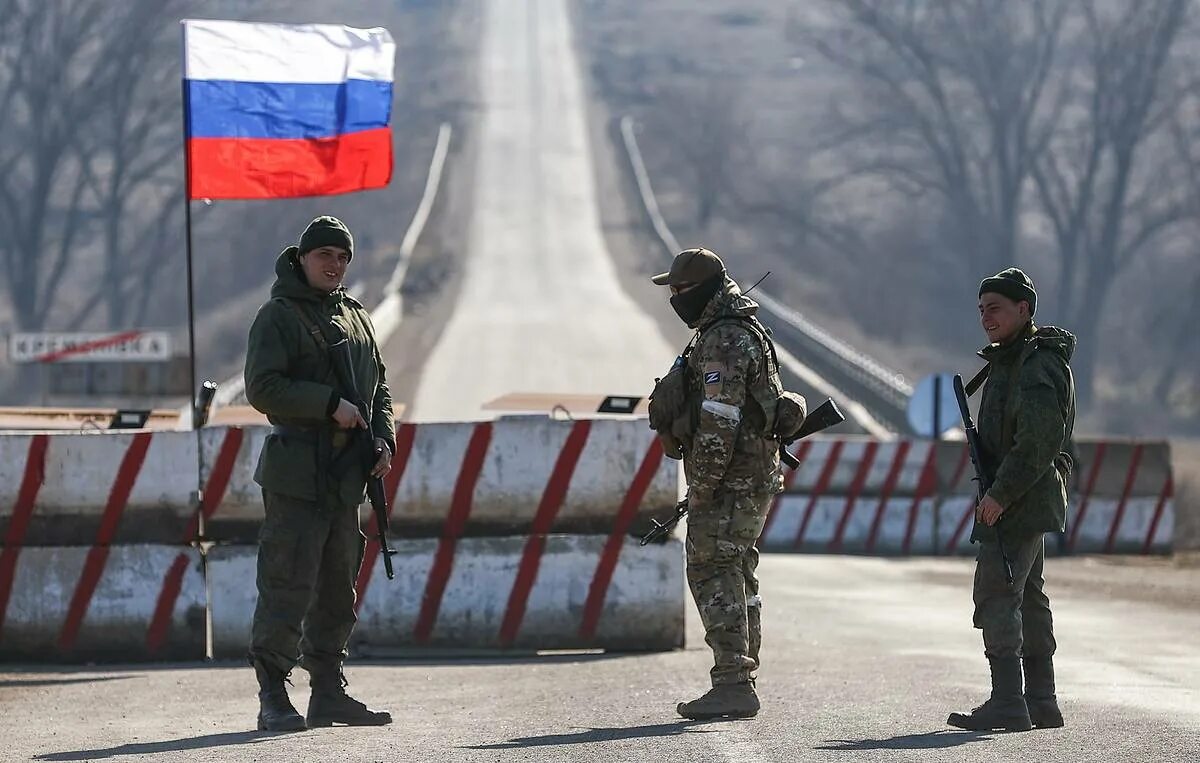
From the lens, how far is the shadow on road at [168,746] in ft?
24.5

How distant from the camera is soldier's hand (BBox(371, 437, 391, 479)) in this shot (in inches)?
324

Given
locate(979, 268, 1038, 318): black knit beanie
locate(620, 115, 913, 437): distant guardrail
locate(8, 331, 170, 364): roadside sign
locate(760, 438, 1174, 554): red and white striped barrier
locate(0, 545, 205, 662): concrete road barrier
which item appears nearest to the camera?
locate(979, 268, 1038, 318): black knit beanie

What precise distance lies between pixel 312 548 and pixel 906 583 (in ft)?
30.3

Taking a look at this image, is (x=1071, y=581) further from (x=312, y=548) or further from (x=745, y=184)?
(x=745, y=184)

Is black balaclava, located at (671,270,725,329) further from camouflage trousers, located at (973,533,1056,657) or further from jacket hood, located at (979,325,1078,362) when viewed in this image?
camouflage trousers, located at (973,533,1056,657)

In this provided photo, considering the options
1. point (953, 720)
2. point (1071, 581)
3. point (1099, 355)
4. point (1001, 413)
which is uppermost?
point (1001, 413)

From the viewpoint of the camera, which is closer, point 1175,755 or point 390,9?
point 1175,755

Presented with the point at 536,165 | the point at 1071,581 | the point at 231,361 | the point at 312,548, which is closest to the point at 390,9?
the point at 536,165

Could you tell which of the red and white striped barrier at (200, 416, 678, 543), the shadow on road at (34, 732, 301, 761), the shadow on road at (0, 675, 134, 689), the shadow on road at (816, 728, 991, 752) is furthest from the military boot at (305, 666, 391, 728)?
the red and white striped barrier at (200, 416, 678, 543)

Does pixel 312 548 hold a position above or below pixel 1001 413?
below

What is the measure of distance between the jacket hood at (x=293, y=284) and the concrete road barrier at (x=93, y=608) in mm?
3289

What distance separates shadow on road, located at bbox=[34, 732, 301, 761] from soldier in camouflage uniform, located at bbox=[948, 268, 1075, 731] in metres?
2.82

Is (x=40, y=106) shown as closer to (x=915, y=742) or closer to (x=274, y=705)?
(x=274, y=705)

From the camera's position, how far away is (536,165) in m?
81.6
